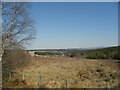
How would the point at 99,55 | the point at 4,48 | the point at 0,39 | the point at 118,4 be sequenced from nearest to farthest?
1. the point at 118,4
2. the point at 0,39
3. the point at 4,48
4. the point at 99,55

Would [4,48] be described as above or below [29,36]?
below

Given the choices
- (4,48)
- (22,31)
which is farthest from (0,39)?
(22,31)

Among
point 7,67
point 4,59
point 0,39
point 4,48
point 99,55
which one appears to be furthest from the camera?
point 99,55

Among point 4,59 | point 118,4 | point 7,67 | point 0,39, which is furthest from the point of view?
point 7,67

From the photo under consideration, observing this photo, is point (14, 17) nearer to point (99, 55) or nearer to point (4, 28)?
point (4, 28)

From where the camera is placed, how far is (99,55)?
1021 inches

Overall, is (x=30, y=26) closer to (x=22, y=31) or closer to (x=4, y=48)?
(x=22, y=31)

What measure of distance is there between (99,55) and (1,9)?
76.6 feet

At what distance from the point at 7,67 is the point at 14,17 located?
9.20 ft

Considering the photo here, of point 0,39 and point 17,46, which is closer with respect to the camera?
point 0,39

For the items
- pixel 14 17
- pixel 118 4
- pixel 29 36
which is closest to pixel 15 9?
pixel 14 17

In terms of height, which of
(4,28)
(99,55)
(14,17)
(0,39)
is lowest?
(99,55)

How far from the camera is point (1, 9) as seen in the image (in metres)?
5.68

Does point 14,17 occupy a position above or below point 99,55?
above
